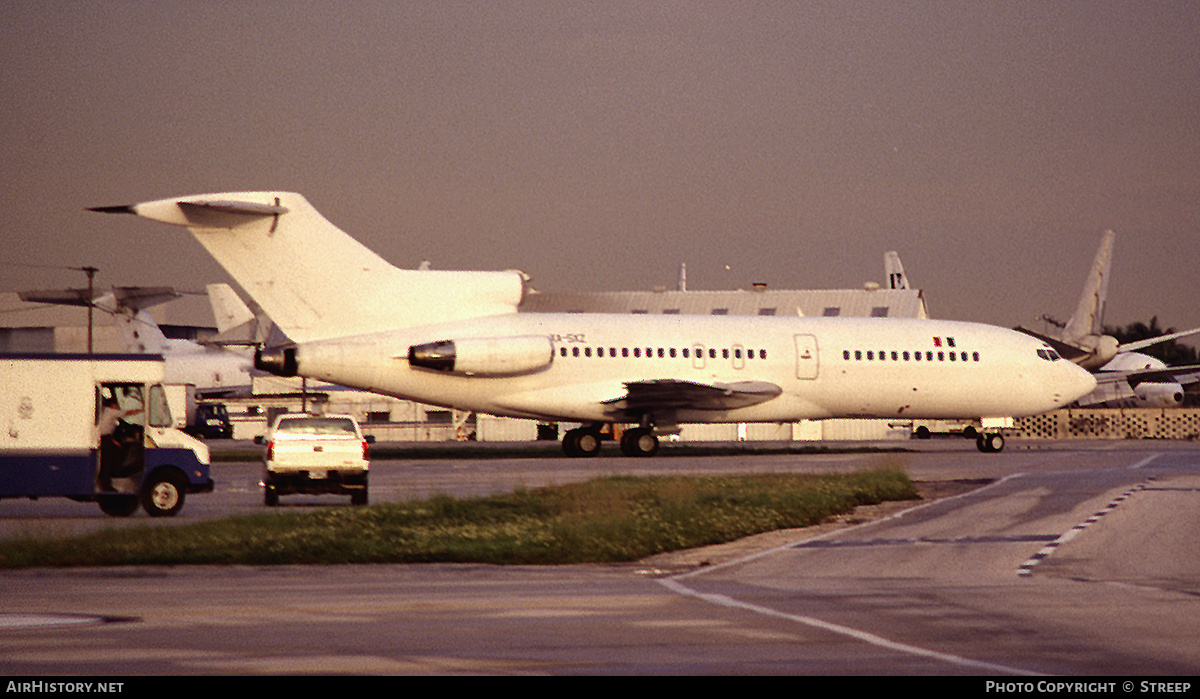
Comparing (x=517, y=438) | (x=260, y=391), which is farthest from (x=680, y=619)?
(x=260, y=391)

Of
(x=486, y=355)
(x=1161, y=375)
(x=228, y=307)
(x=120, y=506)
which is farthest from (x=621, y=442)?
(x=228, y=307)

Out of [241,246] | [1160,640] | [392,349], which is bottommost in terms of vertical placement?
[1160,640]

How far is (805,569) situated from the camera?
16.2 meters

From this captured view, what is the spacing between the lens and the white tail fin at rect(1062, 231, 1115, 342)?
69.5 m

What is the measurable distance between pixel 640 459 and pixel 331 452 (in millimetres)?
18379

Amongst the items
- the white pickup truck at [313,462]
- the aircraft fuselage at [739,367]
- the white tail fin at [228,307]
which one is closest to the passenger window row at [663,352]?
the aircraft fuselage at [739,367]

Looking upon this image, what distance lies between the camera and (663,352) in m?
43.5

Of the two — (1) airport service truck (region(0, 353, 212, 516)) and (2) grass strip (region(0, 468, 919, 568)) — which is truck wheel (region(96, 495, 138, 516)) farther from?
(2) grass strip (region(0, 468, 919, 568))

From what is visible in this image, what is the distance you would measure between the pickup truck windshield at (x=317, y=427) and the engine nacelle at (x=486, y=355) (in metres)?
14.3

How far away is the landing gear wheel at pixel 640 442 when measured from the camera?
143 feet

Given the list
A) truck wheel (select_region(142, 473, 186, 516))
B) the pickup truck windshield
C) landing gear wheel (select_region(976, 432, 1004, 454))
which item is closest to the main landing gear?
landing gear wheel (select_region(976, 432, 1004, 454))

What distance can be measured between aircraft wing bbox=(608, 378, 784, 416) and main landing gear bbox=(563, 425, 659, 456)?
795mm

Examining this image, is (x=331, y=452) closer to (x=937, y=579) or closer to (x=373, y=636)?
(x=937, y=579)

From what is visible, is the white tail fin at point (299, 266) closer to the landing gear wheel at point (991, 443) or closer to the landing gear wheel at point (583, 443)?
the landing gear wheel at point (583, 443)
